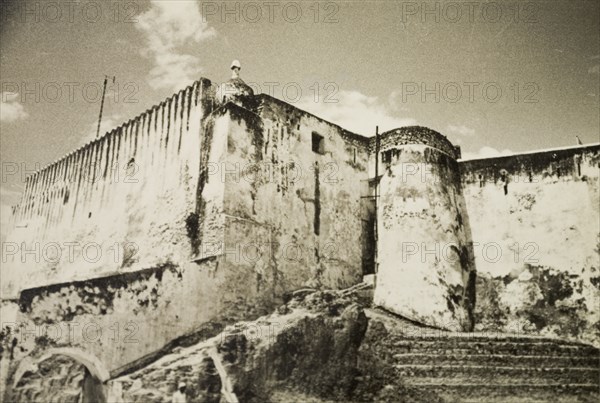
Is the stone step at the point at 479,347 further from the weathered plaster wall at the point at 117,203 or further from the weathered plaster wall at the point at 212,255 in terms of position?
the weathered plaster wall at the point at 117,203

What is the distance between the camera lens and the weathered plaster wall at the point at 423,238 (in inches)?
473

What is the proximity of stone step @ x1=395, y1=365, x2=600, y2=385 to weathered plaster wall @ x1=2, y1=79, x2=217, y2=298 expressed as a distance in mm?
5196

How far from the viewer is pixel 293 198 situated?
41.0 ft

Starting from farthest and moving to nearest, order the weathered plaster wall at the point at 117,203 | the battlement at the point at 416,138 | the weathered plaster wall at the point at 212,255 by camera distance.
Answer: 1. the battlement at the point at 416,138
2. the weathered plaster wall at the point at 117,203
3. the weathered plaster wall at the point at 212,255

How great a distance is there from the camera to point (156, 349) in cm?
880

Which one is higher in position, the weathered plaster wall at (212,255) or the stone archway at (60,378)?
the weathered plaster wall at (212,255)

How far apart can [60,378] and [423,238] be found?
8.41 metres

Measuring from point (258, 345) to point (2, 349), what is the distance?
4642 mm

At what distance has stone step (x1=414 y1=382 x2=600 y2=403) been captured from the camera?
8992mm

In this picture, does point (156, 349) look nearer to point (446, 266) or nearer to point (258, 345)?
point (258, 345)

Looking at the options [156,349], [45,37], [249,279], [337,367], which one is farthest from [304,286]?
[45,37]

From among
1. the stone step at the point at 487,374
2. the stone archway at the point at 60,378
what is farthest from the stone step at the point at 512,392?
the stone archway at the point at 60,378

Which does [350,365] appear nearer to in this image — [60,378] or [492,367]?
[492,367]

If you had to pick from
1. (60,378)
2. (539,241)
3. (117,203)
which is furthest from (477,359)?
(117,203)
